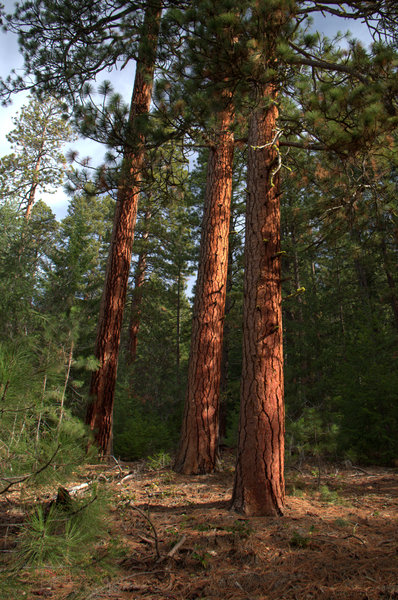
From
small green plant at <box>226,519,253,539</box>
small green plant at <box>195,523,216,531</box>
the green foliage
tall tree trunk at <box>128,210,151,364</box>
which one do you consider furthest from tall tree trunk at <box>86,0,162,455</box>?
tall tree trunk at <box>128,210,151,364</box>

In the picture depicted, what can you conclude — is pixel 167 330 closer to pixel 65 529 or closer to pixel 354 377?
pixel 354 377

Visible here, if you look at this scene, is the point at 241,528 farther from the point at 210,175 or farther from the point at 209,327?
the point at 210,175

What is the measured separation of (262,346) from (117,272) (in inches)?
163

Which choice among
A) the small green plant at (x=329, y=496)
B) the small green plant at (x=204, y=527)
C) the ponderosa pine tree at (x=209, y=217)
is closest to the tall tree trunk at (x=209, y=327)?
the ponderosa pine tree at (x=209, y=217)

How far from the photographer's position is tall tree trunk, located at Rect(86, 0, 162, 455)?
5.98m

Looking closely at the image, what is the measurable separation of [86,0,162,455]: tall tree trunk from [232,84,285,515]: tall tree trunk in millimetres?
2234

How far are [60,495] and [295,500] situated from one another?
276 centimetres

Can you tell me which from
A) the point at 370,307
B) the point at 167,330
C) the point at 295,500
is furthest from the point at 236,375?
the point at 295,500

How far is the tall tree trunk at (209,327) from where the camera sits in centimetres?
562

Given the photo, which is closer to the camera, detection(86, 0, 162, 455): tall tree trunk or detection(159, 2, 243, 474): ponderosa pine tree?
detection(159, 2, 243, 474): ponderosa pine tree

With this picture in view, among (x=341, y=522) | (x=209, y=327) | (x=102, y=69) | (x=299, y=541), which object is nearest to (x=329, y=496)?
(x=341, y=522)

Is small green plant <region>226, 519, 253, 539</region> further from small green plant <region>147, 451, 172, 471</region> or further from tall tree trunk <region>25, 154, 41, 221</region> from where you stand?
tall tree trunk <region>25, 154, 41, 221</region>

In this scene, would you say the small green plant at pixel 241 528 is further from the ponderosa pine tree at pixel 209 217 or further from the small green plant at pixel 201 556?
the ponderosa pine tree at pixel 209 217

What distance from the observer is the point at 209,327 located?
6102 mm
